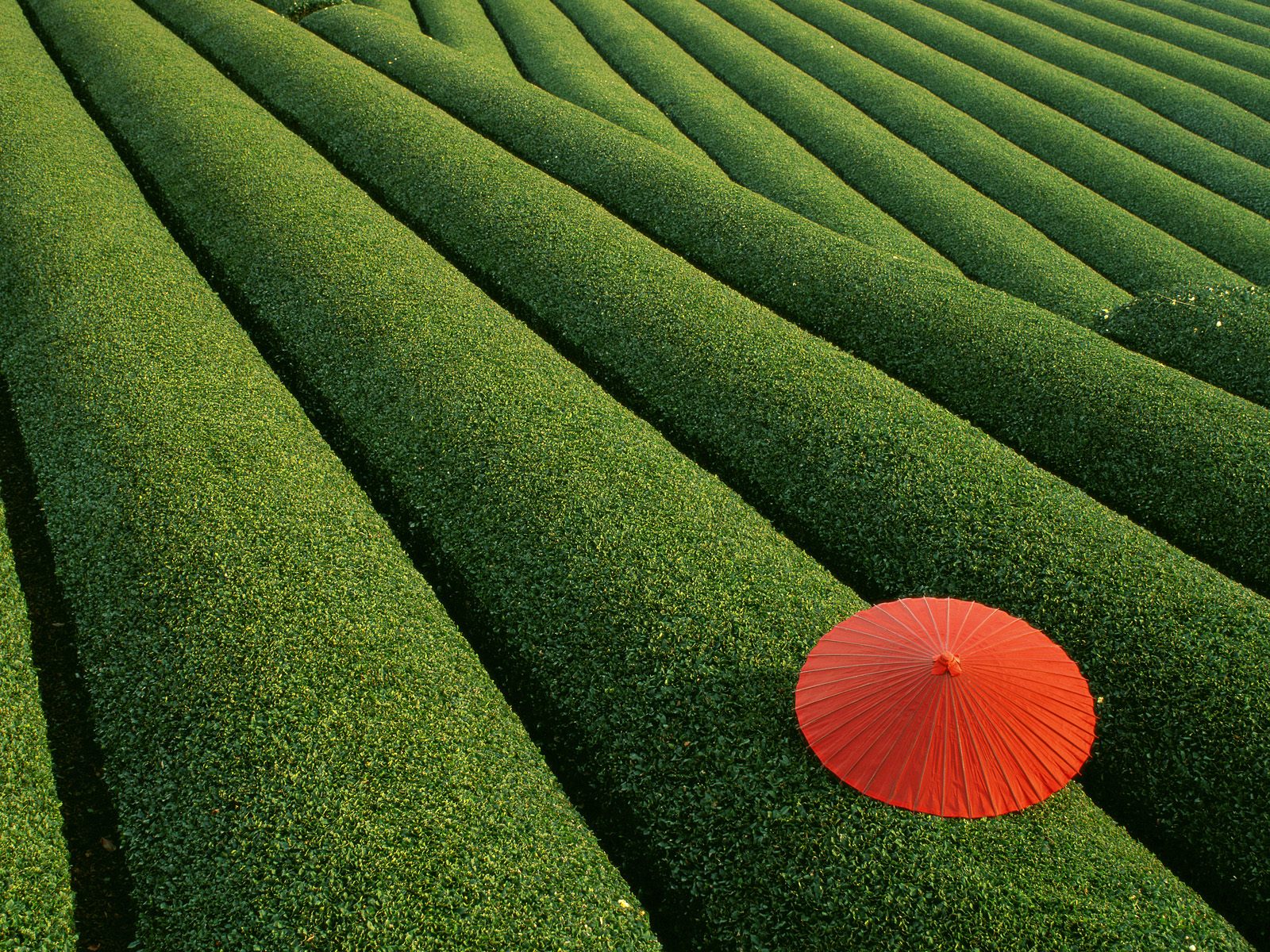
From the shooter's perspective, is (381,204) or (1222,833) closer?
(1222,833)

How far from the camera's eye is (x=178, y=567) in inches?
337

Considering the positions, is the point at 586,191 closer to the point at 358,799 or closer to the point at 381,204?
the point at 381,204

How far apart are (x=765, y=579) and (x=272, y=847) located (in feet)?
16.6

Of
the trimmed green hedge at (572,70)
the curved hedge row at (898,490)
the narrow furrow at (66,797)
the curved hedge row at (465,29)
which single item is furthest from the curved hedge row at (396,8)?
the narrow furrow at (66,797)

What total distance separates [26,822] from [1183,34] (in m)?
41.1

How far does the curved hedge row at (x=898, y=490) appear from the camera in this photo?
7574mm

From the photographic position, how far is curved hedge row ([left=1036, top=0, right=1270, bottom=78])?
30.1 metres

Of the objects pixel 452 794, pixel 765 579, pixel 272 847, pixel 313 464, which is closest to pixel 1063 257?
pixel 765 579

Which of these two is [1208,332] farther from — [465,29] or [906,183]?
[465,29]

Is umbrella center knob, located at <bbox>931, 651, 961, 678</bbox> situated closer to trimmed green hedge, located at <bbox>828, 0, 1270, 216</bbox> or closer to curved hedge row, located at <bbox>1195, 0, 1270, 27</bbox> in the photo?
trimmed green hedge, located at <bbox>828, 0, 1270, 216</bbox>


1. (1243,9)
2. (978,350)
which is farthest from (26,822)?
(1243,9)

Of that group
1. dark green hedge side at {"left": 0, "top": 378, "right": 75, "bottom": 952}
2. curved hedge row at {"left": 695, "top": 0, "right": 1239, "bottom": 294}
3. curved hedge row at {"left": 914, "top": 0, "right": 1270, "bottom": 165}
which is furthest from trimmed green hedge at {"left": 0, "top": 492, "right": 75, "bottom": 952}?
curved hedge row at {"left": 914, "top": 0, "right": 1270, "bottom": 165}

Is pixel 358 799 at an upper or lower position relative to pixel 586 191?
lower

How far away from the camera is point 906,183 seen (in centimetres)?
2056
